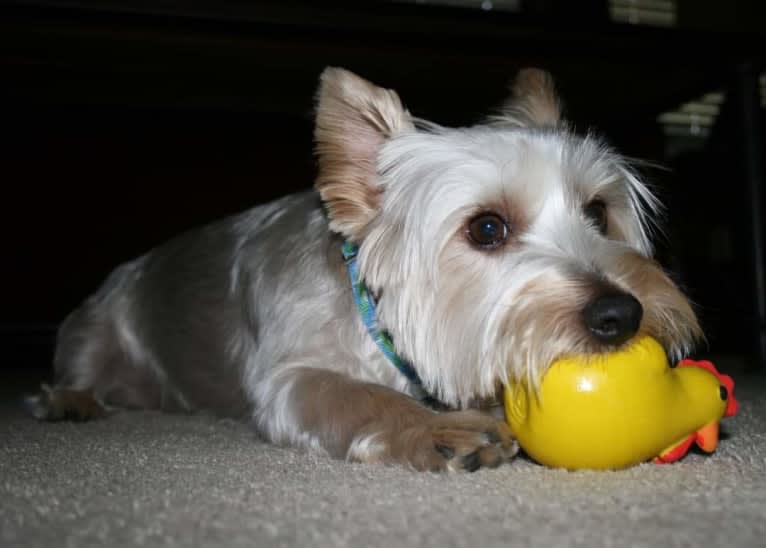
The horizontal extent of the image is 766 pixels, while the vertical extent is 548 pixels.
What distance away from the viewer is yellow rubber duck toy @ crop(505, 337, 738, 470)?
53.3 inches

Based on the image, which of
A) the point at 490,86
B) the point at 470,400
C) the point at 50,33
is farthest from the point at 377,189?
the point at 490,86

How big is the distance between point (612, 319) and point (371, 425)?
1.60 ft

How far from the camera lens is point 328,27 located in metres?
2.64

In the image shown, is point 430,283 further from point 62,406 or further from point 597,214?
point 62,406

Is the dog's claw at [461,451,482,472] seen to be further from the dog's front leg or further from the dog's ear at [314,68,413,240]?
the dog's ear at [314,68,413,240]

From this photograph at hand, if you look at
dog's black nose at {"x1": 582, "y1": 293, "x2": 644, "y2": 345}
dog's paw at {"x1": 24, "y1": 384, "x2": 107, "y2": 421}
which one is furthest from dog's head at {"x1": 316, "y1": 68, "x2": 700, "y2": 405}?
dog's paw at {"x1": 24, "y1": 384, "x2": 107, "y2": 421}

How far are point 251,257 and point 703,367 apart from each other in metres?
1.29

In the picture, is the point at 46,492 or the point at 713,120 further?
the point at 713,120

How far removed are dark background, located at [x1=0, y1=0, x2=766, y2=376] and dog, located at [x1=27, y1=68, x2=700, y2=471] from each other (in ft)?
1.76

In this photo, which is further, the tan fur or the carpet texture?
the tan fur

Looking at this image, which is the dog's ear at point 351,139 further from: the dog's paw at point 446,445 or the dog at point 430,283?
the dog's paw at point 446,445

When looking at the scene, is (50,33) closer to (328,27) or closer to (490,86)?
(328,27)

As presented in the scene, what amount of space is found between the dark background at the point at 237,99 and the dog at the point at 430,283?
54cm

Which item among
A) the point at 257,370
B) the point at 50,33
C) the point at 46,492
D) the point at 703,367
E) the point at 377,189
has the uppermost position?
the point at 50,33
